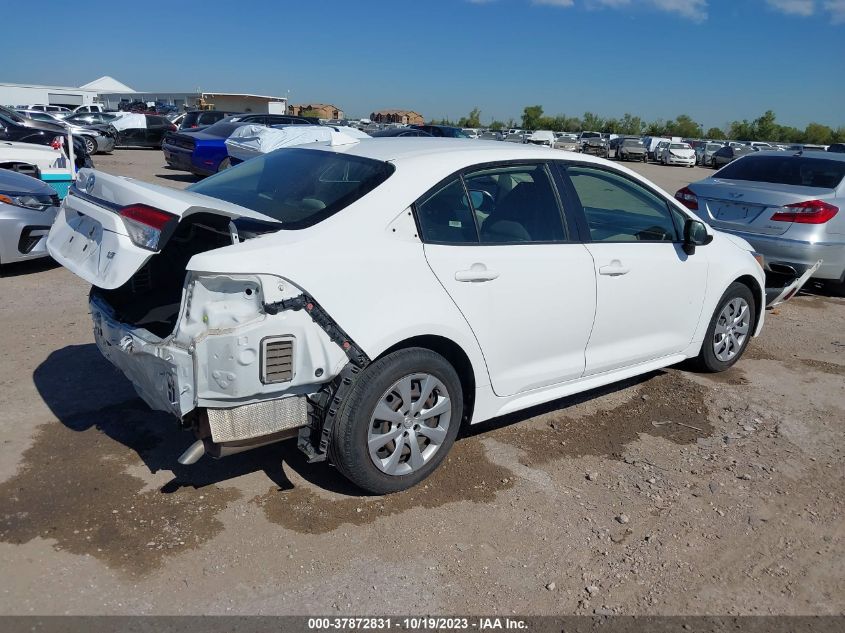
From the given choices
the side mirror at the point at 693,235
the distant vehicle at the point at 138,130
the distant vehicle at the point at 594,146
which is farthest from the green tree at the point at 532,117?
the side mirror at the point at 693,235

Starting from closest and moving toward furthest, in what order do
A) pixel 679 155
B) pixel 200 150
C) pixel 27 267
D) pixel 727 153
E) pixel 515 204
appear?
pixel 515 204, pixel 27 267, pixel 200 150, pixel 727 153, pixel 679 155

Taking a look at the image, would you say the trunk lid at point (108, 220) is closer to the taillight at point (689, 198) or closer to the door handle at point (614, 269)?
the door handle at point (614, 269)

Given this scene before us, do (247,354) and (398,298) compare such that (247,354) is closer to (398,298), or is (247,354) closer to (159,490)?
(398,298)

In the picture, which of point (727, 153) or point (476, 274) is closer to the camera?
point (476, 274)

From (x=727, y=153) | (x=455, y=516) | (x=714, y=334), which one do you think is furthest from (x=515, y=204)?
(x=727, y=153)

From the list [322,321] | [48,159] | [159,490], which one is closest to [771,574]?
[322,321]

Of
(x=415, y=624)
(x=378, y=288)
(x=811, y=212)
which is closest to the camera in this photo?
(x=415, y=624)

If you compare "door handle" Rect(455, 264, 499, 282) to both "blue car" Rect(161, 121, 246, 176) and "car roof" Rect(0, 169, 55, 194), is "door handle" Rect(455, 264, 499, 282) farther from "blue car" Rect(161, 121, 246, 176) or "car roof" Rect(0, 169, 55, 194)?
"blue car" Rect(161, 121, 246, 176)

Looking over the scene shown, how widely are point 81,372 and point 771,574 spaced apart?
14.5 ft

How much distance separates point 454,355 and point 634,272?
1396 millimetres

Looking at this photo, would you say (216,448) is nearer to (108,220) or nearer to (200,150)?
(108,220)

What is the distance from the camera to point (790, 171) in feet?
26.9

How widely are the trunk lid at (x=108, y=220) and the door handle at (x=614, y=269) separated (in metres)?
1.97

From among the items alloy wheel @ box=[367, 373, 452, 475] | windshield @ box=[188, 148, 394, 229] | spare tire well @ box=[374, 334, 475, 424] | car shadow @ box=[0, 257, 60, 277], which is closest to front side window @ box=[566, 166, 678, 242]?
spare tire well @ box=[374, 334, 475, 424]
